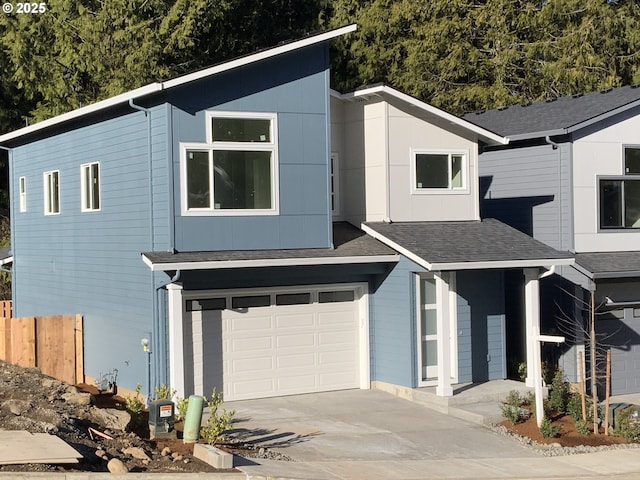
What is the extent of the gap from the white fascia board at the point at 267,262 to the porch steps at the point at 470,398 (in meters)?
2.55

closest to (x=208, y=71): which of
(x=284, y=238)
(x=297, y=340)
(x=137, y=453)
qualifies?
(x=284, y=238)

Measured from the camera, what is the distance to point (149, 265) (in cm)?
1650

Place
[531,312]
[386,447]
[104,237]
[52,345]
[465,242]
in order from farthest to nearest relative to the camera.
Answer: [52,345] < [104,237] < [465,242] < [531,312] < [386,447]

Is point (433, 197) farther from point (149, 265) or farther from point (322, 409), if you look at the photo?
point (149, 265)

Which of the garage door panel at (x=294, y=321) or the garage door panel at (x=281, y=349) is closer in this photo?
the garage door panel at (x=281, y=349)

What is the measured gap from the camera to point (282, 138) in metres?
18.5

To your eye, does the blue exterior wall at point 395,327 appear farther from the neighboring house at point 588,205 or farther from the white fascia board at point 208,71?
the white fascia board at point 208,71

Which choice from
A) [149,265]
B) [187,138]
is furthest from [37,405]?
[187,138]

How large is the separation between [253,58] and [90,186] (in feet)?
16.2

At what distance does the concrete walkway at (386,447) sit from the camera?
13828 mm

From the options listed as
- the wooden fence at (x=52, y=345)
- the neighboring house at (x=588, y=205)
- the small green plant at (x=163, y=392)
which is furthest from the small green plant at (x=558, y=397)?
the wooden fence at (x=52, y=345)

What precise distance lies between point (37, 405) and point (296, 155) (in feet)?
21.7

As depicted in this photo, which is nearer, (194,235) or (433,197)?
(194,235)

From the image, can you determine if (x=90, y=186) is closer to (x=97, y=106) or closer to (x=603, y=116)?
(x=97, y=106)
